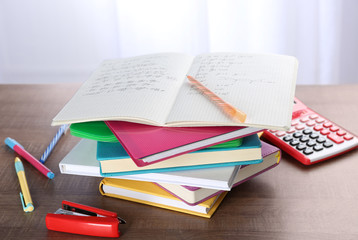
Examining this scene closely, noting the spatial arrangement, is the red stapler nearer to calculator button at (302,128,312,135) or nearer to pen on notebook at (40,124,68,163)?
pen on notebook at (40,124,68,163)

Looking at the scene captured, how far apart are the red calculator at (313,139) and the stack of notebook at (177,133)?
68mm

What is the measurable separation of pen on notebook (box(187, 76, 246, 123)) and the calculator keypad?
0.61 ft

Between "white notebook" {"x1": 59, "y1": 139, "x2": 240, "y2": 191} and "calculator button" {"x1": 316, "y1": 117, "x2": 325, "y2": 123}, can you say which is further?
"calculator button" {"x1": 316, "y1": 117, "x2": 325, "y2": 123}

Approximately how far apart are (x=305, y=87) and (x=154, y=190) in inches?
21.6

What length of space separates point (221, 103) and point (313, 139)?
231mm

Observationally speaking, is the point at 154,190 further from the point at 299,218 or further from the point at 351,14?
the point at 351,14

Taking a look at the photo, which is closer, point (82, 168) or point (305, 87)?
point (82, 168)

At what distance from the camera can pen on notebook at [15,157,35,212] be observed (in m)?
0.79

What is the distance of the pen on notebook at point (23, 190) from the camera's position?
2.59 ft

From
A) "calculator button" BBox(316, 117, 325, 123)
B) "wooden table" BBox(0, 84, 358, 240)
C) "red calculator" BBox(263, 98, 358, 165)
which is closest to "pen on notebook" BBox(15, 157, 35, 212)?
"wooden table" BBox(0, 84, 358, 240)

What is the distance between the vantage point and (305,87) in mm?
1164

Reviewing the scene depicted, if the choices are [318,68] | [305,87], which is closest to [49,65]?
[318,68]

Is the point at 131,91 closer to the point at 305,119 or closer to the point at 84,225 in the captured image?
the point at 84,225

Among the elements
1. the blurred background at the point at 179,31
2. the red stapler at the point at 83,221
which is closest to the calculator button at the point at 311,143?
the red stapler at the point at 83,221
